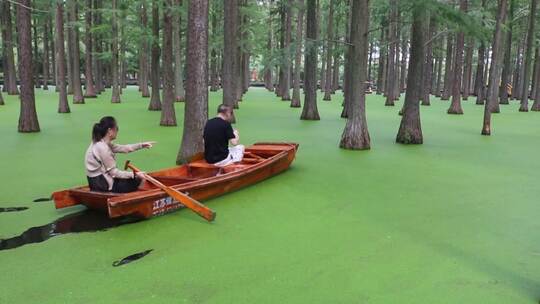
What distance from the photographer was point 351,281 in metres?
3.65

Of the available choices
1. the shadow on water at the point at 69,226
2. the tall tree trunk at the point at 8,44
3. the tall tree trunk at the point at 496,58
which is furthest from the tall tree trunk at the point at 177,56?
the shadow on water at the point at 69,226

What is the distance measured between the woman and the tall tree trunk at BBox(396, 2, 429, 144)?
7.71 metres

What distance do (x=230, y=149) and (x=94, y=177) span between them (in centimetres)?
246

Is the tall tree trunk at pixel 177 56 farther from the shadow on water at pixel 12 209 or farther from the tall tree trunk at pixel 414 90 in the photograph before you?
the shadow on water at pixel 12 209

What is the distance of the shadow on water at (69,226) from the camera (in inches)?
178

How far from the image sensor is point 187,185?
550cm

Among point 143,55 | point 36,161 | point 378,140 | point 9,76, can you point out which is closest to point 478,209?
point 378,140

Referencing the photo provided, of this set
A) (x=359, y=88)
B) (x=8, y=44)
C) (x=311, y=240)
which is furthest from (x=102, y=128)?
(x=8, y=44)

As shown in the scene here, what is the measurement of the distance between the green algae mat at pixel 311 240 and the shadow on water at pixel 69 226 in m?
0.13

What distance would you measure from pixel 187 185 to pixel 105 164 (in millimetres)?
979

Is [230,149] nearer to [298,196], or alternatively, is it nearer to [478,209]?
[298,196]

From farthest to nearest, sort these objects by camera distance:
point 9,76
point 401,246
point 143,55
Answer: point 9,76
point 143,55
point 401,246

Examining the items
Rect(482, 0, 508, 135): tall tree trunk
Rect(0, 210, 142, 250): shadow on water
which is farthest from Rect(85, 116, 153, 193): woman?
Rect(482, 0, 508, 135): tall tree trunk

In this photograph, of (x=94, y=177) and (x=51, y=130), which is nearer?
(x=94, y=177)
